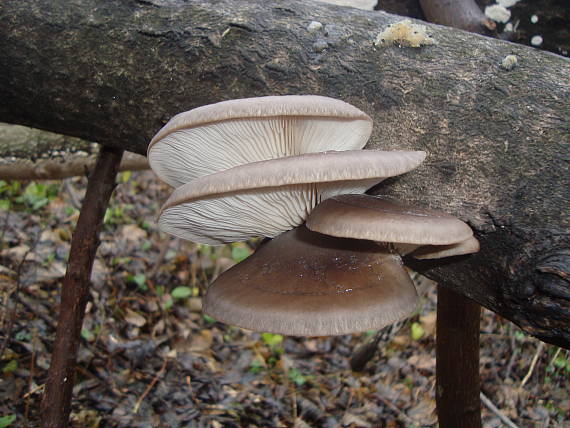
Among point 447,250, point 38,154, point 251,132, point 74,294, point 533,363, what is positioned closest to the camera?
point 447,250

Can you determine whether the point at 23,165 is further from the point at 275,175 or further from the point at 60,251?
the point at 275,175

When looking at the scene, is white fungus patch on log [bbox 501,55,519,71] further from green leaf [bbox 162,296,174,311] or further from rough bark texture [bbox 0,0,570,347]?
green leaf [bbox 162,296,174,311]

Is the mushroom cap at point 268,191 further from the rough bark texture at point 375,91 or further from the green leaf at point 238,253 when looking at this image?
the green leaf at point 238,253

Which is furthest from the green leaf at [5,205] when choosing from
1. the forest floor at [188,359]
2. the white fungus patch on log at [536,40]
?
the white fungus patch on log at [536,40]

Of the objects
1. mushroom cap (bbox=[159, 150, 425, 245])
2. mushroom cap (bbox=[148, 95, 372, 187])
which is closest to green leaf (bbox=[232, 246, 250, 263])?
mushroom cap (bbox=[159, 150, 425, 245])

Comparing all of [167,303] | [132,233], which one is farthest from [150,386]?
[132,233]

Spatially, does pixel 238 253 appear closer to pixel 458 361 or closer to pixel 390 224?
pixel 458 361
